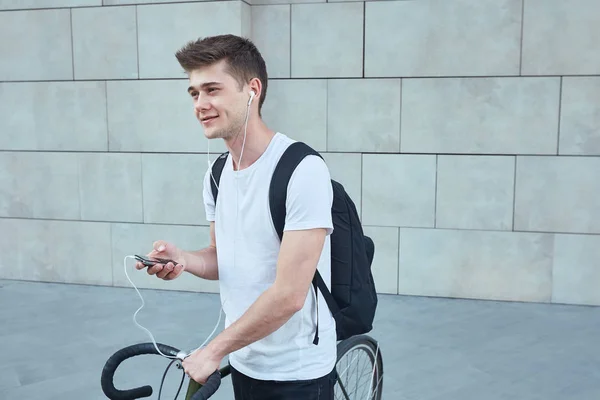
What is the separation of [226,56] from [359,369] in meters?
1.85

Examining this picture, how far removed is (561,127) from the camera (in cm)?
537

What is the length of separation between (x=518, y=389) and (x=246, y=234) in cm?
283

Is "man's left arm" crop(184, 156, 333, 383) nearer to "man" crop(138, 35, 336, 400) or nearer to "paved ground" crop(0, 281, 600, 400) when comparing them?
"man" crop(138, 35, 336, 400)

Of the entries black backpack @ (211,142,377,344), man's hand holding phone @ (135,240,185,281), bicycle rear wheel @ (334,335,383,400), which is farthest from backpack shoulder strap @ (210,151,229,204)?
bicycle rear wheel @ (334,335,383,400)

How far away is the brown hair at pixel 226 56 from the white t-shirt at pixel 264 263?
234 millimetres

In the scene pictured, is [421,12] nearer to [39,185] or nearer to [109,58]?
[109,58]

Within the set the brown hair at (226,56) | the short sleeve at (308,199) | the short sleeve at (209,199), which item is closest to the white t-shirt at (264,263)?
the short sleeve at (308,199)

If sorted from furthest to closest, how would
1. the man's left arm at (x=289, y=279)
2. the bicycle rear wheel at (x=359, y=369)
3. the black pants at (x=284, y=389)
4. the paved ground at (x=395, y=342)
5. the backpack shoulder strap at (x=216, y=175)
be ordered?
the paved ground at (x=395, y=342)
the bicycle rear wheel at (x=359, y=369)
the backpack shoulder strap at (x=216, y=175)
the black pants at (x=284, y=389)
the man's left arm at (x=289, y=279)

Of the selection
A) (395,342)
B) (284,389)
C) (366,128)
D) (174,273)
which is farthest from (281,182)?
(366,128)

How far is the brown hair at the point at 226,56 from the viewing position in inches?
64.3

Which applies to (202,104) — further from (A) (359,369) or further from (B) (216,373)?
(A) (359,369)

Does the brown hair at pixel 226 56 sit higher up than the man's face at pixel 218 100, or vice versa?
the brown hair at pixel 226 56

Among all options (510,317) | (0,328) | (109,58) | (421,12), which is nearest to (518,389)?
(510,317)

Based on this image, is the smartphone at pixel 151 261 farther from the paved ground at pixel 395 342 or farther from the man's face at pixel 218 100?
the paved ground at pixel 395 342
